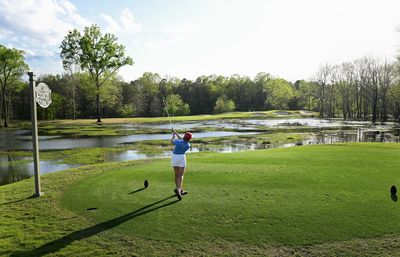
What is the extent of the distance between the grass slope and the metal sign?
130 inches

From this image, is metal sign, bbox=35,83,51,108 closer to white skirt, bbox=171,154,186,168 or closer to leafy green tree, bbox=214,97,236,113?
white skirt, bbox=171,154,186,168

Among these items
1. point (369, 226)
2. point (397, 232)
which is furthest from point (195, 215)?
point (397, 232)

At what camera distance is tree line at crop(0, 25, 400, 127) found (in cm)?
6944

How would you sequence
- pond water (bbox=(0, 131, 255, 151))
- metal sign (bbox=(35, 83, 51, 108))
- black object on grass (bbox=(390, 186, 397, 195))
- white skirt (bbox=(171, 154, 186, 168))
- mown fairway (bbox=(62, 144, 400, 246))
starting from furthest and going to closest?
pond water (bbox=(0, 131, 255, 151))
metal sign (bbox=(35, 83, 51, 108))
white skirt (bbox=(171, 154, 186, 168))
black object on grass (bbox=(390, 186, 397, 195))
mown fairway (bbox=(62, 144, 400, 246))

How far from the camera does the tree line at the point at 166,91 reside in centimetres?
6944

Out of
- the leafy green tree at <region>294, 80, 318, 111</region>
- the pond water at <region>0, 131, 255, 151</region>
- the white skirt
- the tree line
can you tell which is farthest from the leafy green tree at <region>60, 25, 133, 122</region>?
the leafy green tree at <region>294, 80, 318, 111</region>

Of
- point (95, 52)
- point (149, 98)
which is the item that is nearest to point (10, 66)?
point (95, 52)

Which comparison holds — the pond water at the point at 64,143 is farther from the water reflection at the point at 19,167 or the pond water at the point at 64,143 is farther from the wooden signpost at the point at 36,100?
the wooden signpost at the point at 36,100

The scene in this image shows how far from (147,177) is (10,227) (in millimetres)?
5549

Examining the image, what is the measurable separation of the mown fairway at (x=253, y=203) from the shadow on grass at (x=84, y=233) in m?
0.03

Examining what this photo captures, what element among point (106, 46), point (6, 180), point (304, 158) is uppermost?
point (106, 46)

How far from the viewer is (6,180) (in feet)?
54.2

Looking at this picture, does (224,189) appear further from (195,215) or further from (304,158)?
(304,158)

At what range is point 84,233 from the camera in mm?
7590
